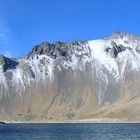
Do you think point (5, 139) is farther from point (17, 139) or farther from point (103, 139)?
point (103, 139)

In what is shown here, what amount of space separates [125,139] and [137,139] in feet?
12.5

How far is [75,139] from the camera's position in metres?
146

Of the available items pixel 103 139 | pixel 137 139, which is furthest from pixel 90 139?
pixel 137 139

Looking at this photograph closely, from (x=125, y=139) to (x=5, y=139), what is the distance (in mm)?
38056

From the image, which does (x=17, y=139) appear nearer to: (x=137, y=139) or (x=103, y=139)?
(x=103, y=139)

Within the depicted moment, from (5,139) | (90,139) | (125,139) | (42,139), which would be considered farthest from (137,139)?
(5,139)

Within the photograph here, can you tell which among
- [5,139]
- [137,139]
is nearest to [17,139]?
[5,139]

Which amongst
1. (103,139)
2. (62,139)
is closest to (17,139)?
(62,139)

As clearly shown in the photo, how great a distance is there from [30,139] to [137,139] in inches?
1334

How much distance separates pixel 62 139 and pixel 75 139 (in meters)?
4.07

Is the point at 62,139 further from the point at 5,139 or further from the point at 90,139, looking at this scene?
the point at 5,139

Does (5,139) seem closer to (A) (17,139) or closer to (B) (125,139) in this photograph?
(A) (17,139)

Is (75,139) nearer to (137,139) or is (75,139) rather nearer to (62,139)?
(62,139)

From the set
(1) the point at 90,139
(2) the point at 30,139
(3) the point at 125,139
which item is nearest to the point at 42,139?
(2) the point at 30,139
